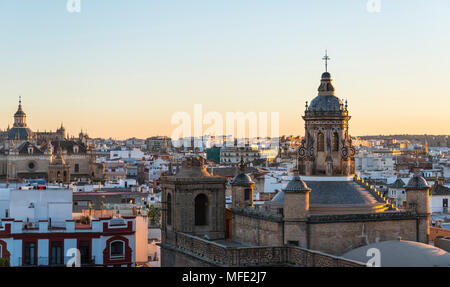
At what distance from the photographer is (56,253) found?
A: 3031cm

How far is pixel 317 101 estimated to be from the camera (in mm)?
24141

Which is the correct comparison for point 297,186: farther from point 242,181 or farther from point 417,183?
point 242,181

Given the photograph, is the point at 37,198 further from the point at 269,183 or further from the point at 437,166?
the point at 437,166

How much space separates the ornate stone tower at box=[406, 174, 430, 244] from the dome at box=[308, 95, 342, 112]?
3.20 meters

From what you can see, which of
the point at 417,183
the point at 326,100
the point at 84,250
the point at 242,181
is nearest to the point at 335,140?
the point at 326,100

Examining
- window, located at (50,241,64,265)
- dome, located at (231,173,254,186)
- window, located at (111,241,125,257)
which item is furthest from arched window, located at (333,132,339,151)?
window, located at (50,241,64,265)

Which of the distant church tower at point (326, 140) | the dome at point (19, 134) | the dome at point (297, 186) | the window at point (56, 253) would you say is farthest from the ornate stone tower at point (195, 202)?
the dome at point (19, 134)

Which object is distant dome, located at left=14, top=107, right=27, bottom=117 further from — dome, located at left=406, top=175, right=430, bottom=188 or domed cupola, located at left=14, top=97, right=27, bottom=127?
dome, located at left=406, top=175, right=430, bottom=188

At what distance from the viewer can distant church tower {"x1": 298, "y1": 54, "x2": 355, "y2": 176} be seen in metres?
23.8

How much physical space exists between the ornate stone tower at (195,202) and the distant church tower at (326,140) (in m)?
2.86

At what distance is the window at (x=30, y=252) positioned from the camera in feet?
98.4

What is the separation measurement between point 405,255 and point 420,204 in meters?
4.19

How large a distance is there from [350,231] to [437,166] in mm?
83509

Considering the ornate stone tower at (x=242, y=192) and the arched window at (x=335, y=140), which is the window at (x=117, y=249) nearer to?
the ornate stone tower at (x=242, y=192)
